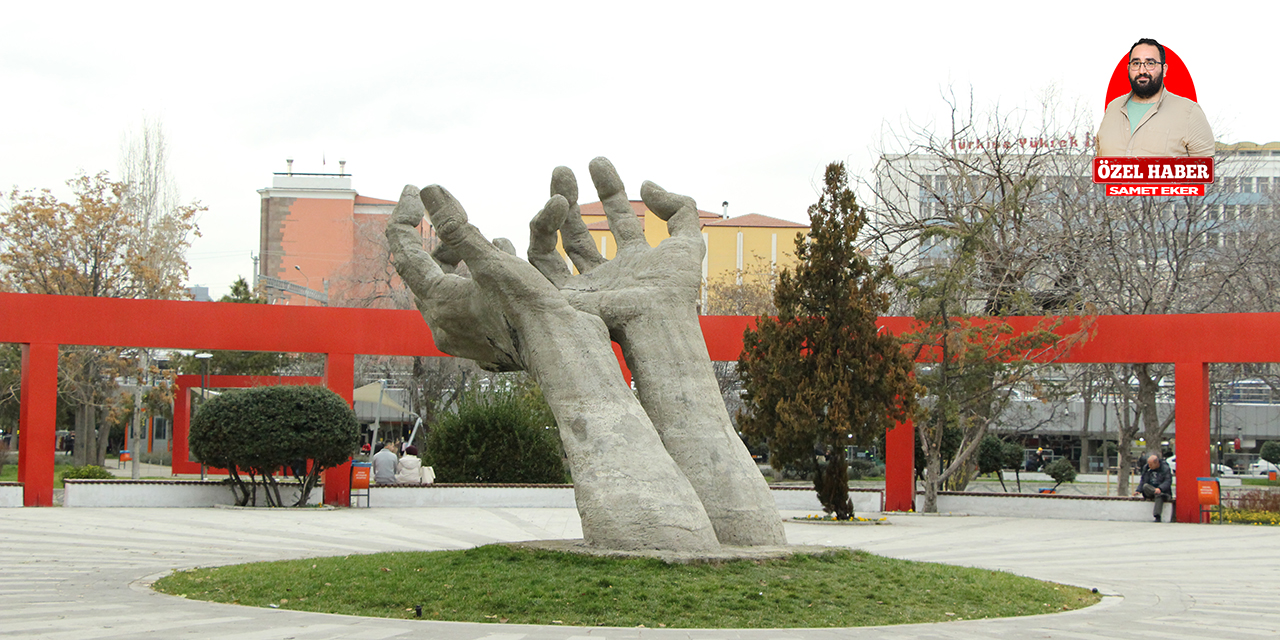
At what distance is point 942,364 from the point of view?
18297 millimetres

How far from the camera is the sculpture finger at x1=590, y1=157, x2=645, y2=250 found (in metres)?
11.8

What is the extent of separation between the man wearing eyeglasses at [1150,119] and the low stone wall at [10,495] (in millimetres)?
17187

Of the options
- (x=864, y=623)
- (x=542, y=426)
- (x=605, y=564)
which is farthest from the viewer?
(x=542, y=426)

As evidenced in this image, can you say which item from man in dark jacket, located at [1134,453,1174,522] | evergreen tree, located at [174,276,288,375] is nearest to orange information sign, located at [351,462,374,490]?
man in dark jacket, located at [1134,453,1174,522]

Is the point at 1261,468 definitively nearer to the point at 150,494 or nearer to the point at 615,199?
the point at 615,199

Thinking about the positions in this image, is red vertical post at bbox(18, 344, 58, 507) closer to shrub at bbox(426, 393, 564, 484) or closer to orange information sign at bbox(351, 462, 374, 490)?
orange information sign at bbox(351, 462, 374, 490)

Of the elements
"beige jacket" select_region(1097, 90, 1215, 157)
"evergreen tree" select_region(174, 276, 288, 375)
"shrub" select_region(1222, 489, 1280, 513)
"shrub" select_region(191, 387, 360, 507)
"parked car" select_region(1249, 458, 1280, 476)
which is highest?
"beige jacket" select_region(1097, 90, 1215, 157)

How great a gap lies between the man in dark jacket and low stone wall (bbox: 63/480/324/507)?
1368 cm

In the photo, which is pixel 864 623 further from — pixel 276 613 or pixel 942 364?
pixel 942 364

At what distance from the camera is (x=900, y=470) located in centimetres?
1900

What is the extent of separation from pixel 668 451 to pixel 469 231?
277 cm

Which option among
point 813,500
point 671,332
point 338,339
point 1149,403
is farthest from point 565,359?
point 1149,403

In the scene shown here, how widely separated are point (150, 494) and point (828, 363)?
1077cm

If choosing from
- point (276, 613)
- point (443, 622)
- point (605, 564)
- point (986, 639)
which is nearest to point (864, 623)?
point (986, 639)
